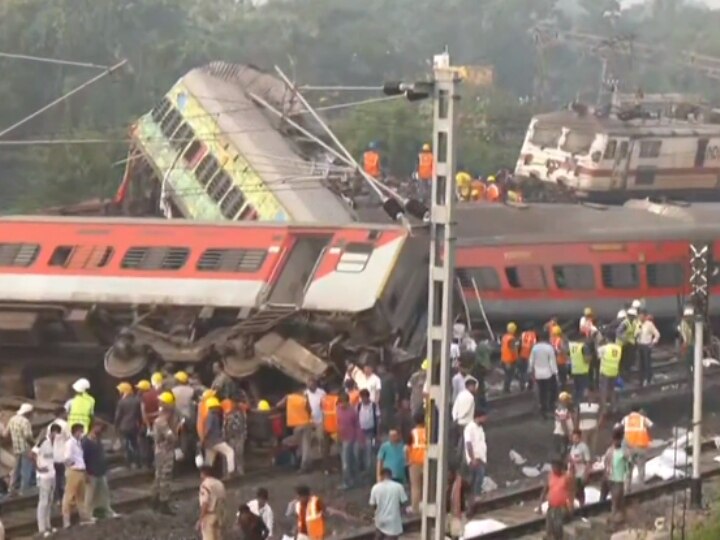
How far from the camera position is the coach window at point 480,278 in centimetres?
3034

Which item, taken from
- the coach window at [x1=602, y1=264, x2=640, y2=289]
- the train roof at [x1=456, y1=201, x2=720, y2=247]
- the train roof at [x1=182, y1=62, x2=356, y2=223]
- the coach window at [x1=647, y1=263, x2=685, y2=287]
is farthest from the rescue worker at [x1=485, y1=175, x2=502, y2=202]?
the coach window at [x1=602, y1=264, x2=640, y2=289]

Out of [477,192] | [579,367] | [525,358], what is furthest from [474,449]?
[477,192]

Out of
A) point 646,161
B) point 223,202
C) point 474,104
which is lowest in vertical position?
point 474,104

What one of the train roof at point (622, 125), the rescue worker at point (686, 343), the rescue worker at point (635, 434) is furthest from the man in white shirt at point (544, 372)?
the train roof at point (622, 125)

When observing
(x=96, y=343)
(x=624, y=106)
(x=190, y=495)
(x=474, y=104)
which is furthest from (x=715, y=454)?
(x=474, y=104)

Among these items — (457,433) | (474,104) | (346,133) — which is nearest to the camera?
(457,433)

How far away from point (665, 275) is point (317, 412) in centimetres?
1192

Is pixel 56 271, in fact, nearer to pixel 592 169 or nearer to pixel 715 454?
pixel 715 454

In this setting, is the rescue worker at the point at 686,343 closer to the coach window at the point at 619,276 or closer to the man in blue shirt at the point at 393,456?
the coach window at the point at 619,276

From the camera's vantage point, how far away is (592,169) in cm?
4756

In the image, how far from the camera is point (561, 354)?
2620 cm

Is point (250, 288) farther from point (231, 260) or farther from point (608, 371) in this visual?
point (608, 371)

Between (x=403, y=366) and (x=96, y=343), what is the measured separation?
4888 millimetres

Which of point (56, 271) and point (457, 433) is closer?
point (457, 433)
